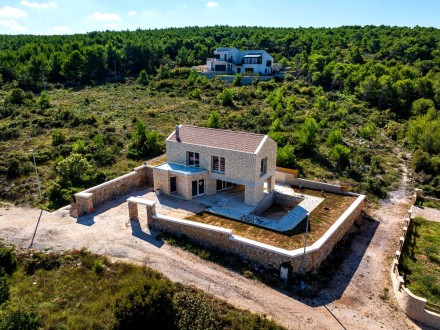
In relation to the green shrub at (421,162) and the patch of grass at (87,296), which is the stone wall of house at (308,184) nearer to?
the green shrub at (421,162)

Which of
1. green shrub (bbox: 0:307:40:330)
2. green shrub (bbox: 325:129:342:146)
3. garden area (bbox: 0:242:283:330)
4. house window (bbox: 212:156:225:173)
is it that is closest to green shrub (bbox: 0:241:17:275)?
garden area (bbox: 0:242:283:330)

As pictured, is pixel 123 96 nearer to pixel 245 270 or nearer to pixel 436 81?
pixel 245 270

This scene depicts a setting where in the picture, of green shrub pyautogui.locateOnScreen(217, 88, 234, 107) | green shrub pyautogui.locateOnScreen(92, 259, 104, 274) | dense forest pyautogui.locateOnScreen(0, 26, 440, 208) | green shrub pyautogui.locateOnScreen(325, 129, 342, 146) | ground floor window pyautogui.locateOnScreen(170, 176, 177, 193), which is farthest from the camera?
green shrub pyautogui.locateOnScreen(217, 88, 234, 107)

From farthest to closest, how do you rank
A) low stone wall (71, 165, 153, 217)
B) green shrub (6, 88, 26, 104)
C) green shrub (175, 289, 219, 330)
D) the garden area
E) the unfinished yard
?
green shrub (6, 88, 26, 104)
low stone wall (71, 165, 153, 217)
the unfinished yard
green shrub (175, 289, 219, 330)
the garden area

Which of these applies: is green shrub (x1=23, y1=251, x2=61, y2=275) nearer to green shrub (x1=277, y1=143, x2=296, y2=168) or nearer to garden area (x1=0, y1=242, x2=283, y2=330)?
garden area (x1=0, y1=242, x2=283, y2=330)

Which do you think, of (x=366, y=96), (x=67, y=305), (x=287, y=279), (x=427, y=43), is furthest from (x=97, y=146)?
(x=427, y=43)

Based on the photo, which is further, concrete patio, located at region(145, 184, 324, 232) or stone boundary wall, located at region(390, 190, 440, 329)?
concrete patio, located at region(145, 184, 324, 232)

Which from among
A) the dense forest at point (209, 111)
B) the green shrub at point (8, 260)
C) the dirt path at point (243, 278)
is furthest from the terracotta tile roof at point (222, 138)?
the green shrub at point (8, 260)
